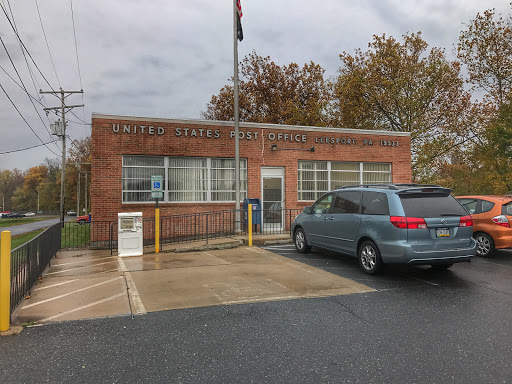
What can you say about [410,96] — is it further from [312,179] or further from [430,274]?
[430,274]

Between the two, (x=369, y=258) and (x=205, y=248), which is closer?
(x=369, y=258)

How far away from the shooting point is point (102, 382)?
3.06m

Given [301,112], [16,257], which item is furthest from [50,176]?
[16,257]

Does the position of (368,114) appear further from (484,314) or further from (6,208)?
(6,208)

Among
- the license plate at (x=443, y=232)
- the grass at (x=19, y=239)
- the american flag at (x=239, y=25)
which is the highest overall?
the american flag at (x=239, y=25)

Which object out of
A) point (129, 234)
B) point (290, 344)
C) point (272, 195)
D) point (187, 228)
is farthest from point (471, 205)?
point (187, 228)

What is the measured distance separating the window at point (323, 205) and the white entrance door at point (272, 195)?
568cm

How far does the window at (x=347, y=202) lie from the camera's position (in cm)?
763

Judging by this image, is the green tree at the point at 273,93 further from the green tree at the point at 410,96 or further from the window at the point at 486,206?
the window at the point at 486,206

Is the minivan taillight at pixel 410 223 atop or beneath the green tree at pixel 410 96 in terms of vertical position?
beneath

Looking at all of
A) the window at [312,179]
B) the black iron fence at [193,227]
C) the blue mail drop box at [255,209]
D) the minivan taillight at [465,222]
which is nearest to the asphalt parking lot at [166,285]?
the minivan taillight at [465,222]

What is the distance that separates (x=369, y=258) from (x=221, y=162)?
8.68 metres

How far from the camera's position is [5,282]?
4.41 m

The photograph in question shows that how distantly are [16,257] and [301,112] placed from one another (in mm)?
26338
